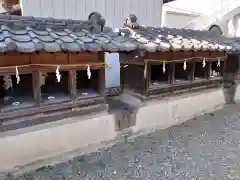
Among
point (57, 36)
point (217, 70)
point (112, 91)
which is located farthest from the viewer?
point (217, 70)

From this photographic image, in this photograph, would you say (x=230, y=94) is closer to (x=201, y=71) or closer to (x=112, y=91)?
(x=201, y=71)

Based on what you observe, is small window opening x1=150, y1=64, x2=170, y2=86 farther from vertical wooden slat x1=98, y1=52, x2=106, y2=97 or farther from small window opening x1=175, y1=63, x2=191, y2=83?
vertical wooden slat x1=98, y1=52, x2=106, y2=97

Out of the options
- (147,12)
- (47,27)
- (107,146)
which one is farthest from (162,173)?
(147,12)

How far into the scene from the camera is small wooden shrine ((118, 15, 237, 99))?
223 inches

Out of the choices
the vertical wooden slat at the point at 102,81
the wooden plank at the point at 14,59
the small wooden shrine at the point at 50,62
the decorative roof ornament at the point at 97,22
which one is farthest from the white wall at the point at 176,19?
the wooden plank at the point at 14,59

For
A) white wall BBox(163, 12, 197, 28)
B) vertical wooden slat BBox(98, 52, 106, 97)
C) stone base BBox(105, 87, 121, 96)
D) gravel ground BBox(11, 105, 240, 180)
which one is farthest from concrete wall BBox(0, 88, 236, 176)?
white wall BBox(163, 12, 197, 28)

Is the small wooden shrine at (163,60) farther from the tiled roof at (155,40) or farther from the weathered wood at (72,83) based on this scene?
the weathered wood at (72,83)

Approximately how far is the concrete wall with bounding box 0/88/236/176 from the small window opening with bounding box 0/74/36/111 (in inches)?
19.9

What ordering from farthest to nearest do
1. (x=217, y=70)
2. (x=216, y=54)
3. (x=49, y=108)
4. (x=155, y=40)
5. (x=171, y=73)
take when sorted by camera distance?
(x=217, y=70) → (x=216, y=54) → (x=171, y=73) → (x=155, y=40) → (x=49, y=108)

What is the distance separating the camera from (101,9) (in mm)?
7594

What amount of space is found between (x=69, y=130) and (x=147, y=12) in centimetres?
542

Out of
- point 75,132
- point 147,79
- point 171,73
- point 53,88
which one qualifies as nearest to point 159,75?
point 171,73

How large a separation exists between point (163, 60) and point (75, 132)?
2.90 metres

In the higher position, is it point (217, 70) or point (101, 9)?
point (101, 9)
